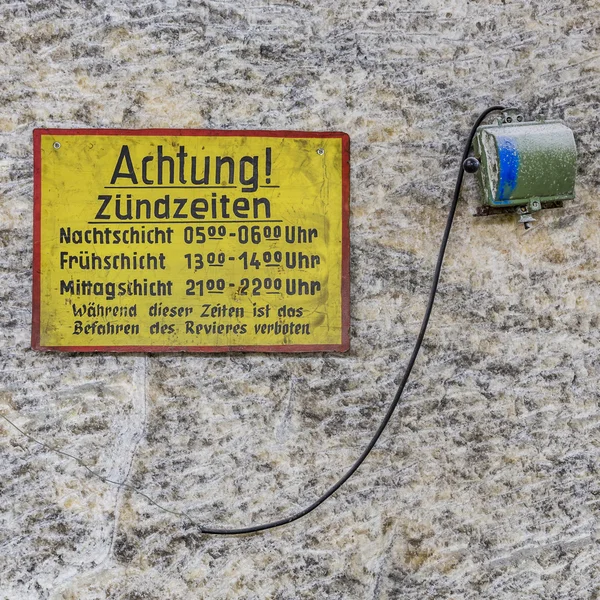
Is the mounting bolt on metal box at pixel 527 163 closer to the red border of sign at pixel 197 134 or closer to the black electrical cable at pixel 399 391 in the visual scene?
the black electrical cable at pixel 399 391

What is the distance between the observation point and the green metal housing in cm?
102

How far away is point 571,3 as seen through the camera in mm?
1100

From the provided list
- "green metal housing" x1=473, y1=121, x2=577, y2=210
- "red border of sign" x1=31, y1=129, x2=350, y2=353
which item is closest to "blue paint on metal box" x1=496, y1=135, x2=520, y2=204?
"green metal housing" x1=473, y1=121, x2=577, y2=210

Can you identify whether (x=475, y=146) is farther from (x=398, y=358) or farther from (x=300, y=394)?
(x=300, y=394)

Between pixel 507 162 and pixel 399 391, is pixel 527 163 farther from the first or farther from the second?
pixel 399 391

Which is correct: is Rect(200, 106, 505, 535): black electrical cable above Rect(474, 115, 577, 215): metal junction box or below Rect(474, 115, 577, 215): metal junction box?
below

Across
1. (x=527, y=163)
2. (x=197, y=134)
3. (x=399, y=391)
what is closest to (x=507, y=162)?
(x=527, y=163)

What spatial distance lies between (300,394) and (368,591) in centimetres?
36

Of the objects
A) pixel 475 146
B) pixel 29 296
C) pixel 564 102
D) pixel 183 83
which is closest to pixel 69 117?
pixel 183 83

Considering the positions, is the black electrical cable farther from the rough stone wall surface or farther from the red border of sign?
the red border of sign

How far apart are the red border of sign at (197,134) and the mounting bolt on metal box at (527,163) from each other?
0.24m

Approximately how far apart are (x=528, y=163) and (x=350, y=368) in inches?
18.0

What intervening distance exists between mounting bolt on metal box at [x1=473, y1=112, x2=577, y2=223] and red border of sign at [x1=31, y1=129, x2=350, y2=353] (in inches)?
9.5

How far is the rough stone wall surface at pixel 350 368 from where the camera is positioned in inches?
41.8
